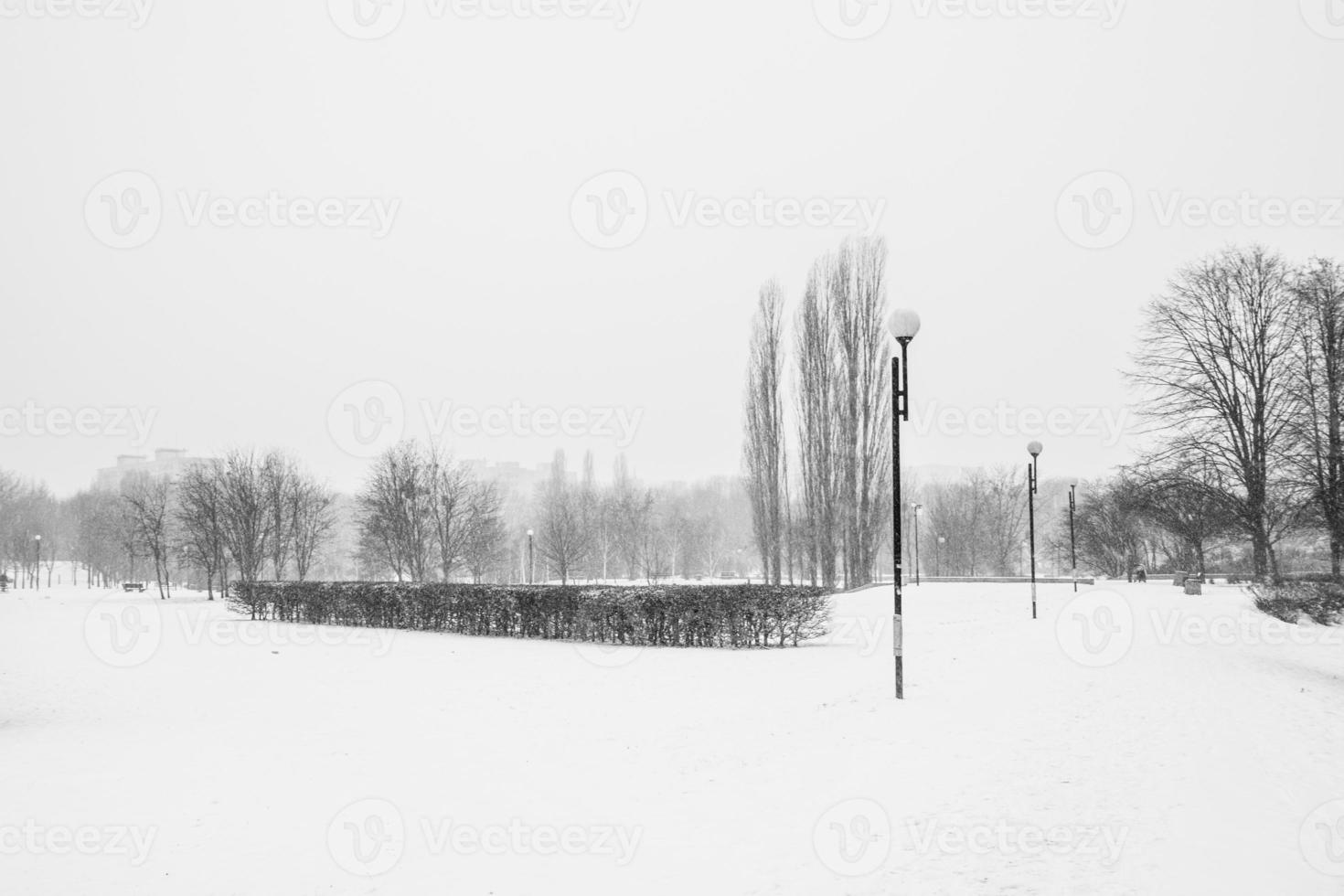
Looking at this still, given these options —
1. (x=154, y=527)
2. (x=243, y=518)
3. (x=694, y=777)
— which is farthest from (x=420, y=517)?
(x=694, y=777)

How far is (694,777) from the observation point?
7070 mm

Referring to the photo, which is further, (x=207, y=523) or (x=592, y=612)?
(x=207, y=523)

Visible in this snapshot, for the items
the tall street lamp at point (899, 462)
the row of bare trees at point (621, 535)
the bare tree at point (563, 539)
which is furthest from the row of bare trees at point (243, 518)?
the tall street lamp at point (899, 462)

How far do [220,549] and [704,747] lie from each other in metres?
42.0

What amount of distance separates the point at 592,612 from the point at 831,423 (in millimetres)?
15583

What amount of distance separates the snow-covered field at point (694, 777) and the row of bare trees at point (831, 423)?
15826 millimetres

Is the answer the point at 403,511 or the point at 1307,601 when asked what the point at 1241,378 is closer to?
the point at 1307,601

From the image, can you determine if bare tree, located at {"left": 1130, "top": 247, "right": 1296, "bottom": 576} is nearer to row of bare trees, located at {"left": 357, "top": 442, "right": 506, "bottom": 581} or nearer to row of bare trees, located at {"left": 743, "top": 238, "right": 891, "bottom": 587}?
row of bare trees, located at {"left": 743, "top": 238, "right": 891, "bottom": 587}

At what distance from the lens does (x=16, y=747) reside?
29.0 feet

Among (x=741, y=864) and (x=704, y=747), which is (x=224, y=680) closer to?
(x=704, y=747)

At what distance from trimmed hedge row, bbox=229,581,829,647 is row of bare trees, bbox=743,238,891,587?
12.9 meters

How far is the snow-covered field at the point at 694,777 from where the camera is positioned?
196 inches

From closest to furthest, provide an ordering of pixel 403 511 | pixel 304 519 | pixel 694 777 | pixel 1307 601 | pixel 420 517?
pixel 694 777 < pixel 1307 601 < pixel 403 511 < pixel 420 517 < pixel 304 519

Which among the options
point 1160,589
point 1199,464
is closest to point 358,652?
point 1160,589
